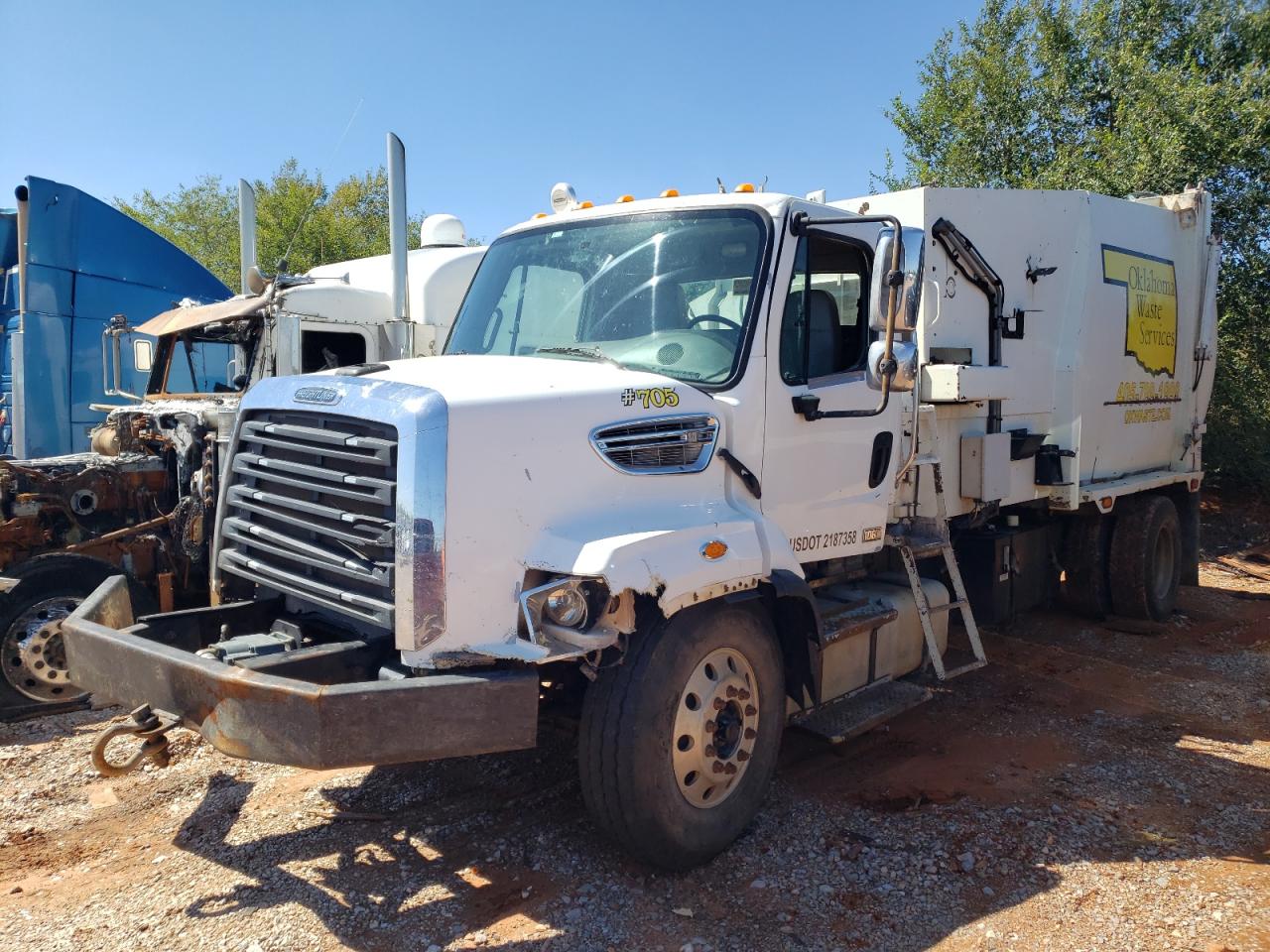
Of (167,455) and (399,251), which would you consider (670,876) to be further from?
(399,251)

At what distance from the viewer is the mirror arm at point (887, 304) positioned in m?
3.84

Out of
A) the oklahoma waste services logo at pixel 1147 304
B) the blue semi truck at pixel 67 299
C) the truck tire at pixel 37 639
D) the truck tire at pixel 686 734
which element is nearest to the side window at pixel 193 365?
the blue semi truck at pixel 67 299

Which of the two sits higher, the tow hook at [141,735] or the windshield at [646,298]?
the windshield at [646,298]

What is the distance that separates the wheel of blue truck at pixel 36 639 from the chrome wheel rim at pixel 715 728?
12.7ft

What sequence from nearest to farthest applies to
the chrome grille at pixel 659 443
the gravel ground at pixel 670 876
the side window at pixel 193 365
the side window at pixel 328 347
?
the gravel ground at pixel 670 876
the chrome grille at pixel 659 443
the side window at pixel 328 347
the side window at pixel 193 365

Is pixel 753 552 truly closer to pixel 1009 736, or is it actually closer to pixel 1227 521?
pixel 1009 736

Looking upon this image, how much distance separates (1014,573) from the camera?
7.02 m

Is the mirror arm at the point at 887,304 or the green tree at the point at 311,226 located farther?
the green tree at the point at 311,226

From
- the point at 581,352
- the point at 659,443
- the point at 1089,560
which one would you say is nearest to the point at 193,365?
the point at 581,352

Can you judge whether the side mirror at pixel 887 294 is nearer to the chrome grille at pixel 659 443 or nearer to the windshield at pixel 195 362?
the chrome grille at pixel 659 443

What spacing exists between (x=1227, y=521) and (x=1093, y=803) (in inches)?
396

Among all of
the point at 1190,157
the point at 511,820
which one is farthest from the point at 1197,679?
the point at 1190,157

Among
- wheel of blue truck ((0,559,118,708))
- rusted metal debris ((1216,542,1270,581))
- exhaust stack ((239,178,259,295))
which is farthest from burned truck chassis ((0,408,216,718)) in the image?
rusted metal debris ((1216,542,1270,581))

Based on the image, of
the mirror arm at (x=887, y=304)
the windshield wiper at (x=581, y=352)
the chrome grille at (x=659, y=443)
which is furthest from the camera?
the windshield wiper at (x=581, y=352)
